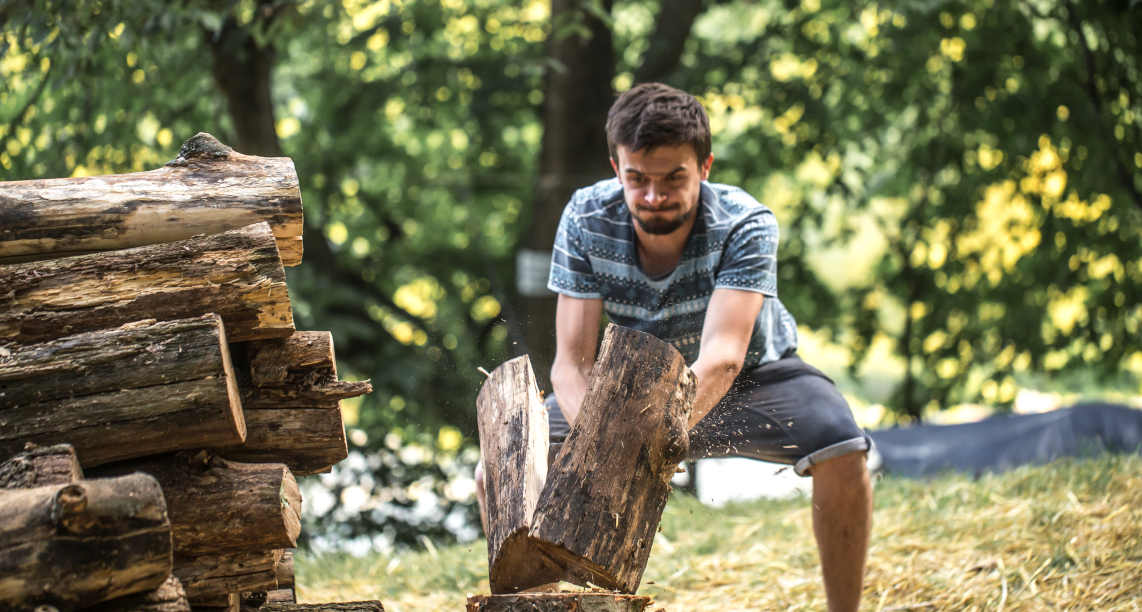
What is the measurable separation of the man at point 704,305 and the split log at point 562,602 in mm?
640

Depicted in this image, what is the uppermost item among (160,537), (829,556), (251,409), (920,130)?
(920,130)

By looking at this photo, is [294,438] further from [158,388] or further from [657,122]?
[657,122]

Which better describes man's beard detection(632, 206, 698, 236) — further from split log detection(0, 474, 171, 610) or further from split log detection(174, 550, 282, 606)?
split log detection(0, 474, 171, 610)

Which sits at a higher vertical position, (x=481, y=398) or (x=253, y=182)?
(x=253, y=182)

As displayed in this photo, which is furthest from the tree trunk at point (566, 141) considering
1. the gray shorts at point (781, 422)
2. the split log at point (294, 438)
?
the split log at point (294, 438)

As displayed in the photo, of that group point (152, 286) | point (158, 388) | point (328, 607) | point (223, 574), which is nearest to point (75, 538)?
point (158, 388)

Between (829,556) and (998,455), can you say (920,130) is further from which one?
(829,556)

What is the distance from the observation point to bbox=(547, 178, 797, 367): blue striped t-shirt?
9.91 feet

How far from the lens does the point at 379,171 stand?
792cm

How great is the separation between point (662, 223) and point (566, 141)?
3582 millimetres

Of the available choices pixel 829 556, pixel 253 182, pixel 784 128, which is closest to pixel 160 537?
pixel 253 182

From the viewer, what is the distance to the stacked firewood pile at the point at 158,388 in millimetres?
1722

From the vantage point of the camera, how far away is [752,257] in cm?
Result: 287

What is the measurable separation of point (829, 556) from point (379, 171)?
586 centimetres
